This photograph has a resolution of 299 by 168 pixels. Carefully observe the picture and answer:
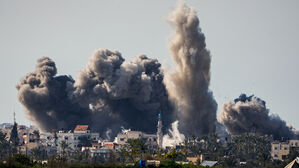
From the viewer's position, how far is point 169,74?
19462cm

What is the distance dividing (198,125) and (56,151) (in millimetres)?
37150

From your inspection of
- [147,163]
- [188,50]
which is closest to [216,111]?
[188,50]

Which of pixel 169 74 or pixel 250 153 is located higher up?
pixel 169 74

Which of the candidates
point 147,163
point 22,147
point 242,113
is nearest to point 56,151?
point 22,147

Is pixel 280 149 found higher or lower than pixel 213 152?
higher

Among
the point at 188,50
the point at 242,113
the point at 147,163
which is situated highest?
the point at 188,50

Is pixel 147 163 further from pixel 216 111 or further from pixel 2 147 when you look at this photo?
pixel 216 111

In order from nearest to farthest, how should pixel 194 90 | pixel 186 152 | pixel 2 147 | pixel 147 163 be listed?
pixel 147 163
pixel 186 152
pixel 2 147
pixel 194 90

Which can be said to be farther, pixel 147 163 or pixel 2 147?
pixel 2 147

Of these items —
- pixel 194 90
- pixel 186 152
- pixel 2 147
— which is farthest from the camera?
pixel 194 90

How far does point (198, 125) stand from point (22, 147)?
148 feet

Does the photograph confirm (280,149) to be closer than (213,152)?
No

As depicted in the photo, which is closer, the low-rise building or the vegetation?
the vegetation

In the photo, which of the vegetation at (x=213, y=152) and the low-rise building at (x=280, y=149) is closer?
the vegetation at (x=213, y=152)
